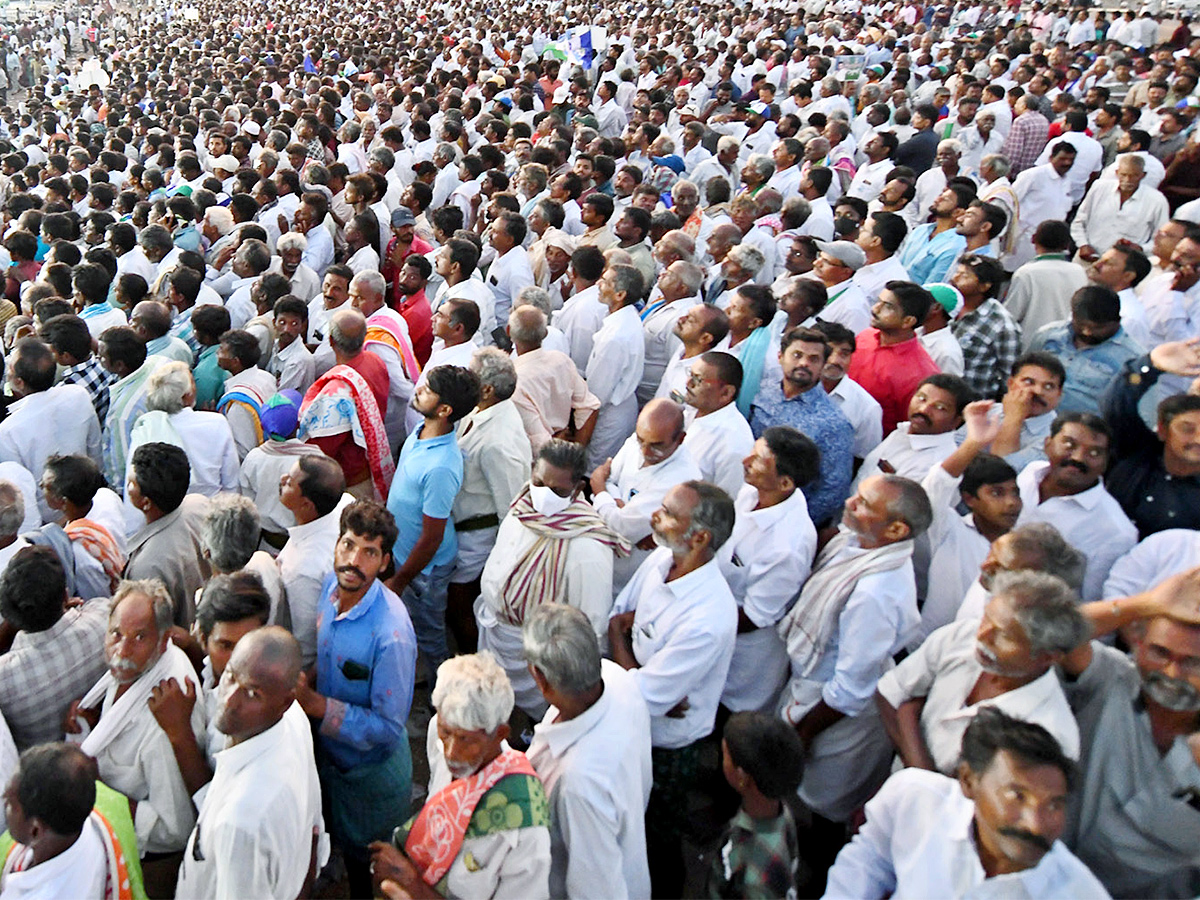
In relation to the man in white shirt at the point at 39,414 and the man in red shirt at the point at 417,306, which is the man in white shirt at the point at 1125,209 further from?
the man in white shirt at the point at 39,414

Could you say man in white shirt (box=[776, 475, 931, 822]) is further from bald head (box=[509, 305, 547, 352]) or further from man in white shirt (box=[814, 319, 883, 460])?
bald head (box=[509, 305, 547, 352])

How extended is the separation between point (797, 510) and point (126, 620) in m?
2.21

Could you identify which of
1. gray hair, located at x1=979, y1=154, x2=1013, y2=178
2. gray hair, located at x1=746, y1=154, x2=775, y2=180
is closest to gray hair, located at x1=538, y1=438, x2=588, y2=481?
gray hair, located at x1=746, y1=154, x2=775, y2=180

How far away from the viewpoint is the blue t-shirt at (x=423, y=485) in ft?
12.1

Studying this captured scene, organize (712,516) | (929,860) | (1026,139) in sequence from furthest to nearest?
(1026,139) < (712,516) < (929,860)

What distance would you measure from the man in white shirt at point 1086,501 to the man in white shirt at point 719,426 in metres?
1.14

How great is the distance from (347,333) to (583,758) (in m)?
2.75

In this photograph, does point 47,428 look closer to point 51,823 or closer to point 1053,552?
point 51,823

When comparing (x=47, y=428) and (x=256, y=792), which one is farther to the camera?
(x=47, y=428)

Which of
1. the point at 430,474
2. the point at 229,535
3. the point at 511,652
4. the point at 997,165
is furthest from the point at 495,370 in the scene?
the point at 997,165

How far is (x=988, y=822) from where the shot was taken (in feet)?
6.59

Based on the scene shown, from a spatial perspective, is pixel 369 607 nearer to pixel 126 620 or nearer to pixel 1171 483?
pixel 126 620

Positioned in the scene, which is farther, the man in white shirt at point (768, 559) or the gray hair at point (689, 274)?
the gray hair at point (689, 274)

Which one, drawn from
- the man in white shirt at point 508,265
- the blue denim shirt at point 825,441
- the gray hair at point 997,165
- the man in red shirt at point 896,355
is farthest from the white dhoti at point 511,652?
→ the gray hair at point 997,165
